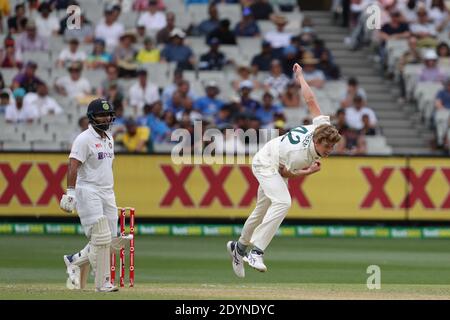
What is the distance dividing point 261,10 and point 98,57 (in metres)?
3.58

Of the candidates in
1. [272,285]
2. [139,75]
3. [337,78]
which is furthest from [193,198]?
[272,285]

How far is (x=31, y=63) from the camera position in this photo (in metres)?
21.8

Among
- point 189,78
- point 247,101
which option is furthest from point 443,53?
point 189,78

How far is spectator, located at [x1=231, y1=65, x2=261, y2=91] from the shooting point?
22.1m

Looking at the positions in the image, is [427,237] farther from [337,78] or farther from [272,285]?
[272,285]

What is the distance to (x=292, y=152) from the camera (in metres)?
12.5

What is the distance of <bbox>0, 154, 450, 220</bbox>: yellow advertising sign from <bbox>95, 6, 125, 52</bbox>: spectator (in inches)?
145

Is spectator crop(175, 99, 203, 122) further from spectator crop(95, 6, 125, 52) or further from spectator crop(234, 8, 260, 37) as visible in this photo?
spectator crop(234, 8, 260, 37)

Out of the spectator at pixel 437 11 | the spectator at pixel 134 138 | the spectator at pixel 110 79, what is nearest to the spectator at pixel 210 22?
the spectator at pixel 110 79

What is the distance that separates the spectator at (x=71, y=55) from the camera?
22375 mm

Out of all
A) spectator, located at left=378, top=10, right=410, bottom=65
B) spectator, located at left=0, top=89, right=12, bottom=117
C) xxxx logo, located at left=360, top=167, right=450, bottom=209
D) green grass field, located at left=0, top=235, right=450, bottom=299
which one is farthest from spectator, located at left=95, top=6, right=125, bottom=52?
xxxx logo, located at left=360, top=167, right=450, bottom=209

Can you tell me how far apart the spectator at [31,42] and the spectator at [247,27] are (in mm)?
3615

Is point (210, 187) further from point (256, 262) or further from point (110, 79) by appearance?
point (256, 262)
